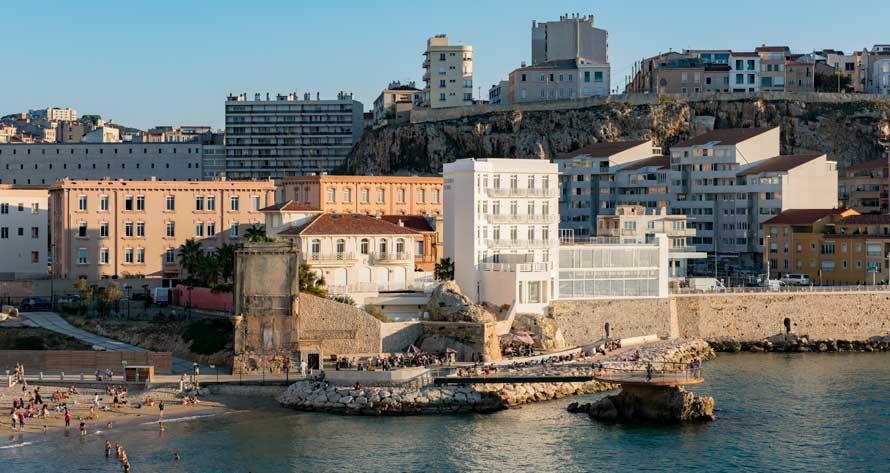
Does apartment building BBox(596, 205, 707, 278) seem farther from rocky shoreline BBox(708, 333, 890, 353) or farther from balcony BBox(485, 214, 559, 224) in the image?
rocky shoreline BBox(708, 333, 890, 353)

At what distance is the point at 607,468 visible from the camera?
50.3m

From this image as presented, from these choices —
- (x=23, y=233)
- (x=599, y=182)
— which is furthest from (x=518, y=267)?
(x=599, y=182)

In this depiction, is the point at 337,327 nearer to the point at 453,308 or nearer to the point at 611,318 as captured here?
the point at 453,308

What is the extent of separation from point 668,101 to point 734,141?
68.5ft

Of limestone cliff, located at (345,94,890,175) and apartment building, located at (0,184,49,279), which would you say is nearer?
apartment building, located at (0,184,49,279)

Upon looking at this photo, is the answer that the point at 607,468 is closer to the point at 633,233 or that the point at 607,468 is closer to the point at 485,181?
the point at 485,181

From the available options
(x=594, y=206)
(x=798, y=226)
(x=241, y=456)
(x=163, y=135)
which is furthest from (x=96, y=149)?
(x=241, y=456)

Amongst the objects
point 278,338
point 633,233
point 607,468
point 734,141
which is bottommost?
point 607,468

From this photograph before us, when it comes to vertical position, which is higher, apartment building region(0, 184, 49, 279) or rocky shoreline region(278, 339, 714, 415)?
apartment building region(0, 184, 49, 279)

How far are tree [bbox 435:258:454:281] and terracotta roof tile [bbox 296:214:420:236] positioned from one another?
2841mm

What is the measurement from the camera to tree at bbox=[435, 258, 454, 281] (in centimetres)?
7431

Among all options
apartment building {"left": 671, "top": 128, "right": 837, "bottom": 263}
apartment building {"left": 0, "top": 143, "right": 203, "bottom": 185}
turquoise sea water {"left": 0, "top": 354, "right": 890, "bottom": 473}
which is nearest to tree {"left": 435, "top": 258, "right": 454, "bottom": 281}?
turquoise sea water {"left": 0, "top": 354, "right": 890, "bottom": 473}

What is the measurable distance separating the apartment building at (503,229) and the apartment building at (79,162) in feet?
246

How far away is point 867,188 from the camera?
118500 millimetres
